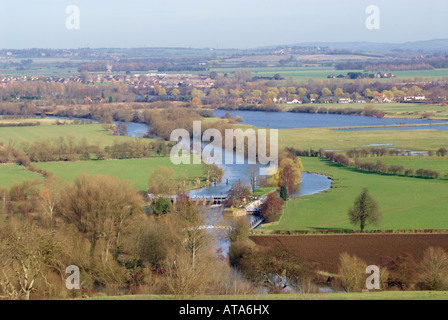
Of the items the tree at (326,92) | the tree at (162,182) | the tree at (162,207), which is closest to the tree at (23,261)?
Result: the tree at (162,207)

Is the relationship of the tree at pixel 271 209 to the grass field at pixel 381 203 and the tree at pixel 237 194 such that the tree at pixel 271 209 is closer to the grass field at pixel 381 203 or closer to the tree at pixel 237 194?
the grass field at pixel 381 203

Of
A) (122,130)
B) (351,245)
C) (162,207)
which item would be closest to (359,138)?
(122,130)

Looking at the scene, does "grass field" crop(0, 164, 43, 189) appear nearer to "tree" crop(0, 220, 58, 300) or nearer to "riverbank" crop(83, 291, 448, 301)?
"tree" crop(0, 220, 58, 300)

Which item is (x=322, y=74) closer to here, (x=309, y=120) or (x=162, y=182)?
(x=309, y=120)

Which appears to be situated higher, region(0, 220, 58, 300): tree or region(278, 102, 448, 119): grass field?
region(0, 220, 58, 300): tree

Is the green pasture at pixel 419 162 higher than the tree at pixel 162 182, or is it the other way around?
the tree at pixel 162 182

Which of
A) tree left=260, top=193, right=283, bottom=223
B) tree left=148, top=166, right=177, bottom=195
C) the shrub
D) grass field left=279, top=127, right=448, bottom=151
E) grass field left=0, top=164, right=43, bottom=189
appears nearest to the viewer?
the shrub

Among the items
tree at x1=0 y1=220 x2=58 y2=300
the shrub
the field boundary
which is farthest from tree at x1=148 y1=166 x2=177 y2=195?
the shrub
